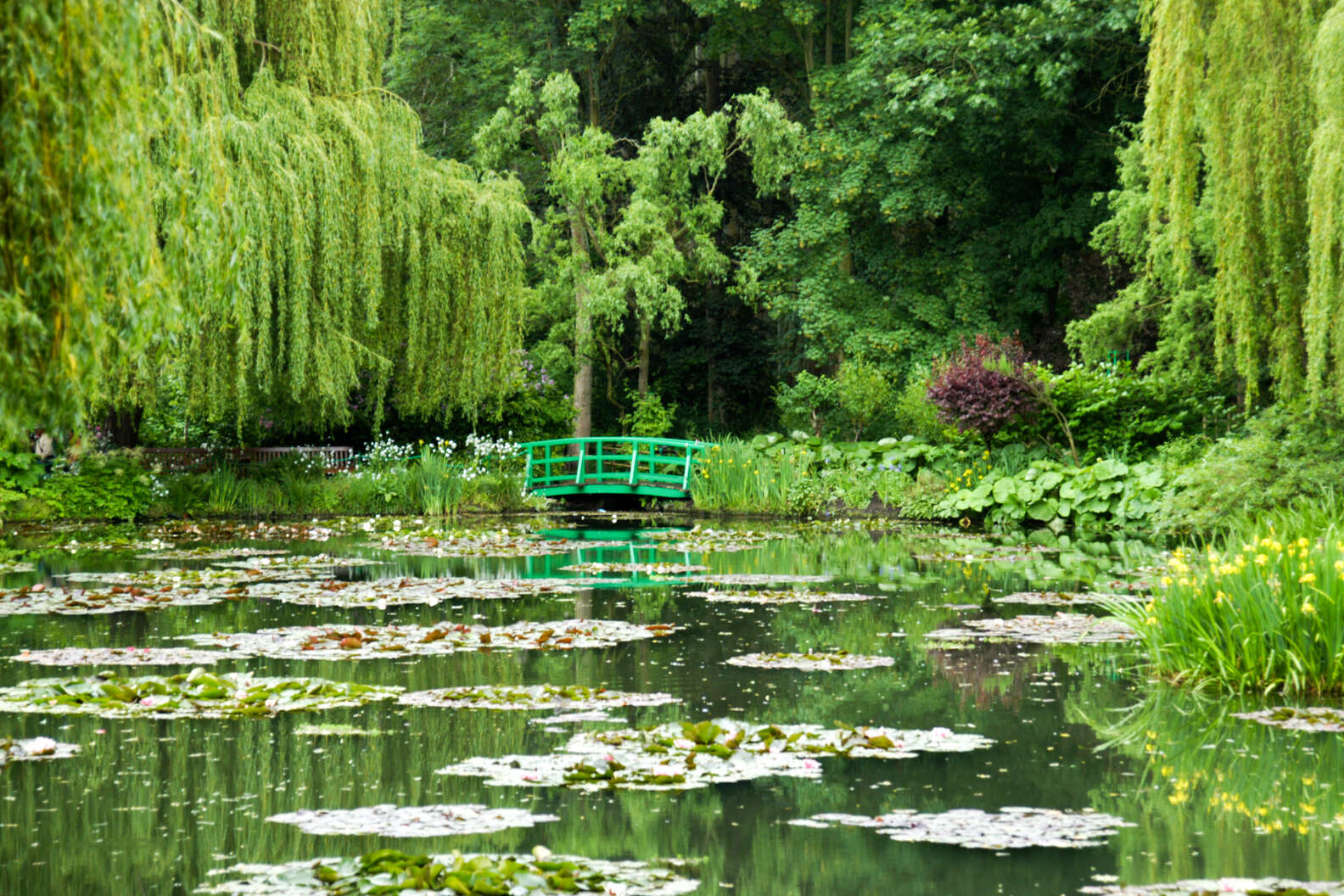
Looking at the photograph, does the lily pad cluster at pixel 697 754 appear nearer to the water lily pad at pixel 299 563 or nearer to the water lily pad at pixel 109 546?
the water lily pad at pixel 299 563

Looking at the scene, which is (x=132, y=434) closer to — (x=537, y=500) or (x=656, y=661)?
(x=537, y=500)

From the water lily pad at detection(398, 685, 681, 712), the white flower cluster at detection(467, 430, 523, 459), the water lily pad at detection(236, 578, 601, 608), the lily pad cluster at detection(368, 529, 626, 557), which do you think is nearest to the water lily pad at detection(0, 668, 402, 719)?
the water lily pad at detection(398, 685, 681, 712)

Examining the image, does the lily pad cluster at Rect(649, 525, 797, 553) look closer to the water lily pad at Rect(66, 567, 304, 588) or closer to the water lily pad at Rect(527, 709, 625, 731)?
the water lily pad at Rect(66, 567, 304, 588)

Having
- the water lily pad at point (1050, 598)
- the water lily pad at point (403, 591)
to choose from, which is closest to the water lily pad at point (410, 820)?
the water lily pad at point (403, 591)

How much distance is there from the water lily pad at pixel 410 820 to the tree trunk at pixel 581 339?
706 inches

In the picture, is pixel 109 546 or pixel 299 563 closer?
pixel 299 563

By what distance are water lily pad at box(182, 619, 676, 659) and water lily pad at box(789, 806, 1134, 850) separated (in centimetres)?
338

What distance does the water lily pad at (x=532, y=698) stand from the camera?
221 inches

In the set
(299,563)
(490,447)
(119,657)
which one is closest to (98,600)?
(119,657)

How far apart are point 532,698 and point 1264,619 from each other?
3242 millimetres

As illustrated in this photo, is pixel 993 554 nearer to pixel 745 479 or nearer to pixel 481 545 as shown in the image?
pixel 481 545

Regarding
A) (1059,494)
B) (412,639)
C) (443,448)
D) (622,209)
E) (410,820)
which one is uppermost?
(622,209)

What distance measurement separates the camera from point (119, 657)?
666 cm

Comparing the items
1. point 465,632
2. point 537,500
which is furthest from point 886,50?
point 465,632
